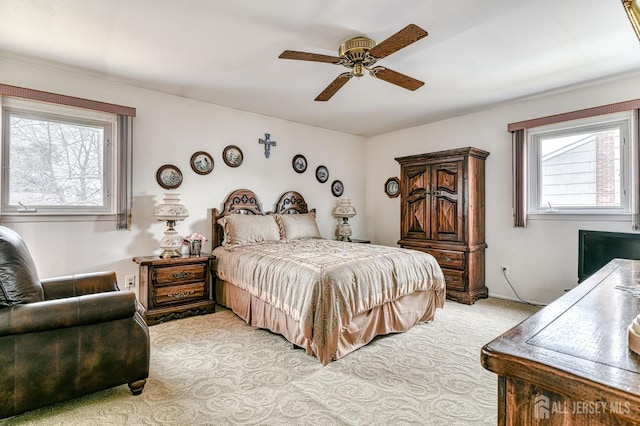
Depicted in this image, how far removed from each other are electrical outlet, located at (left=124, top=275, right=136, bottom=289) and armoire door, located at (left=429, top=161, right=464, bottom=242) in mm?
3775

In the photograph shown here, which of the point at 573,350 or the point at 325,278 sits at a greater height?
the point at 573,350

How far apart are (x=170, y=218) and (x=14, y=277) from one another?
176 cm

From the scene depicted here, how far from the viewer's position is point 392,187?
18.4ft

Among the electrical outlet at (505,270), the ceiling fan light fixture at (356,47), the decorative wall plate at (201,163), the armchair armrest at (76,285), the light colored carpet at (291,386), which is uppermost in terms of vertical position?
the ceiling fan light fixture at (356,47)

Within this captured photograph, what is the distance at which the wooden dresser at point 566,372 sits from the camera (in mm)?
568

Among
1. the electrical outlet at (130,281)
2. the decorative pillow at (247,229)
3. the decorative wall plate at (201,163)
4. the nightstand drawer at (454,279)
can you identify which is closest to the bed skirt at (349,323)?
the decorative pillow at (247,229)

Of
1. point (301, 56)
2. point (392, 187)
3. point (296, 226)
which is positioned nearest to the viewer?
point (301, 56)

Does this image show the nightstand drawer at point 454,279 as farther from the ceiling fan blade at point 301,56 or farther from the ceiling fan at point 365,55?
the ceiling fan blade at point 301,56

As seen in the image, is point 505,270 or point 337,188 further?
point 337,188

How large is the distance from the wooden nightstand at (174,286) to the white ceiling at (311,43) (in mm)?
1942

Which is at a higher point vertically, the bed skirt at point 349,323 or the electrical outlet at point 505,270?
the electrical outlet at point 505,270

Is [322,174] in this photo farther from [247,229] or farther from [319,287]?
[319,287]

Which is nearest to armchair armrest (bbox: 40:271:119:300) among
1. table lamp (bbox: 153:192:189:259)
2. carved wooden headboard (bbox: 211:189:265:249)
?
table lamp (bbox: 153:192:189:259)

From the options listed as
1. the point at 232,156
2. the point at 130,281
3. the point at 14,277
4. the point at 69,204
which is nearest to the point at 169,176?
the point at 232,156
